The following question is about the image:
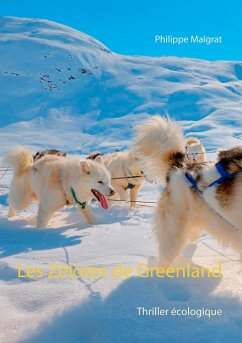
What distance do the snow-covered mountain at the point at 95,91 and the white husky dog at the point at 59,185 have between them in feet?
97.6

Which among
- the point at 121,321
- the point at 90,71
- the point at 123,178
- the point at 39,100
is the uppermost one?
the point at 90,71

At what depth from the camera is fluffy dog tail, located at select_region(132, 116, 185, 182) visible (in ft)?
10.1

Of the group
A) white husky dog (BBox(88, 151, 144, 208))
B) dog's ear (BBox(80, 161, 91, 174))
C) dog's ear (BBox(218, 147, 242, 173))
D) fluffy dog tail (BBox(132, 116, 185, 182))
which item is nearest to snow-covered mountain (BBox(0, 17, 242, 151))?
white husky dog (BBox(88, 151, 144, 208))

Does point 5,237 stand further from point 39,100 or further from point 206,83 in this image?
point 206,83

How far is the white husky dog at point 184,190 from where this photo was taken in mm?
2531

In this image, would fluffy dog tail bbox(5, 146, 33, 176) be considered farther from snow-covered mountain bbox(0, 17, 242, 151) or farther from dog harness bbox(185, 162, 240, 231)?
snow-covered mountain bbox(0, 17, 242, 151)

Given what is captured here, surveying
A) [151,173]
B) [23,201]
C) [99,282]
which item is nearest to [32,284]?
[99,282]

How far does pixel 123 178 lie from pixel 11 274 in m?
4.24

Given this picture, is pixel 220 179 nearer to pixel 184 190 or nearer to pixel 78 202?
pixel 184 190

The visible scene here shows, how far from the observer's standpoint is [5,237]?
4.23 m

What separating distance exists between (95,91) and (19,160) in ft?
211

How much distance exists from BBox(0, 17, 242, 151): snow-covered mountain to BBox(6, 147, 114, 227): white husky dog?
97.6 feet

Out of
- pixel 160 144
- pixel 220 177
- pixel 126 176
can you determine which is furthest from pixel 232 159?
pixel 126 176

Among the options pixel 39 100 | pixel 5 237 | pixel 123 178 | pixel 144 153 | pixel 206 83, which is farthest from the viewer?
pixel 206 83
